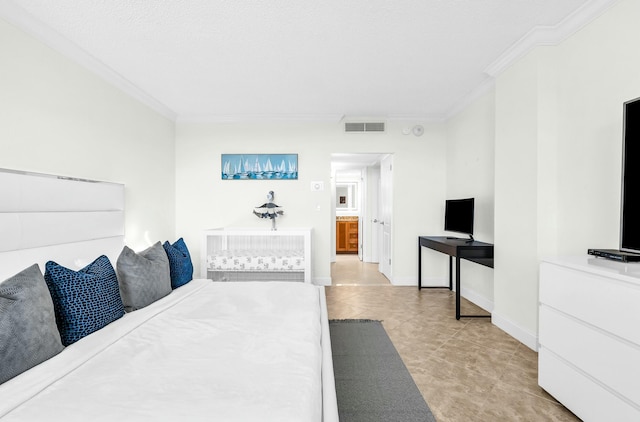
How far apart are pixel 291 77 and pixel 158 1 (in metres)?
1.38

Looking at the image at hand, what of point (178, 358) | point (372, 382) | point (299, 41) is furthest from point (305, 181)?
point (178, 358)

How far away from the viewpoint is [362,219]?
6984 millimetres

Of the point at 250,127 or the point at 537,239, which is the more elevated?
the point at 250,127

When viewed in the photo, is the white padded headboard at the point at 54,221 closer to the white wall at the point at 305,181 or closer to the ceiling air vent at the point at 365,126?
the white wall at the point at 305,181

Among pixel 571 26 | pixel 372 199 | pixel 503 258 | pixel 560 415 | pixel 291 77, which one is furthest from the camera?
pixel 372 199

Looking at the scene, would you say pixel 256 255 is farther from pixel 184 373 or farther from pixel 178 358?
pixel 184 373

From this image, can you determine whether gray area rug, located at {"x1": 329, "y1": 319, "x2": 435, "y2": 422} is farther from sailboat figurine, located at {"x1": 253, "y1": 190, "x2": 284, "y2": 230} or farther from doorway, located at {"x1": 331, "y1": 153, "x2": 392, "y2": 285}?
doorway, located at {"x1": 331, "y1": 153, "x2": 392, "y2": 285}

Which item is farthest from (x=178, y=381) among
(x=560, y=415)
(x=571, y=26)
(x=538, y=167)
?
(x=571, y=26)

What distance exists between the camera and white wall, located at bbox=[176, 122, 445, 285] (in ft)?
14.9

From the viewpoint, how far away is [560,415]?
1701 mm

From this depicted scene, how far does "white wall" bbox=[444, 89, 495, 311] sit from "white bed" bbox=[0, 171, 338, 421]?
2.23m

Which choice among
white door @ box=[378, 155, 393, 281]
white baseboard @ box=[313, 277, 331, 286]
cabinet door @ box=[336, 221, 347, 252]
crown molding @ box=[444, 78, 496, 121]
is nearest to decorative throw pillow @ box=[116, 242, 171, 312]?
white baseboard @ box=[313, 277, 331, 286]

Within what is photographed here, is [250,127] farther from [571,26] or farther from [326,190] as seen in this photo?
[571,26]

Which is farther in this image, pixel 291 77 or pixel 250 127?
pixel 250 127
